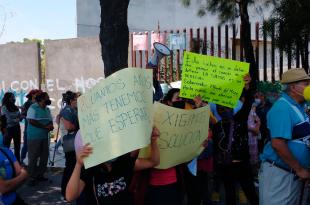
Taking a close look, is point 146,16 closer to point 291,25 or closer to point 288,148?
point 291,25

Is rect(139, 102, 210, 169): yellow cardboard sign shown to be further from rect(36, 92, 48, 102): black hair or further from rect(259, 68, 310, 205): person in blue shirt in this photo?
rect(36, 92, 48, 102): black hair

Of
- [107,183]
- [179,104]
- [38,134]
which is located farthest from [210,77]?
[38,134]

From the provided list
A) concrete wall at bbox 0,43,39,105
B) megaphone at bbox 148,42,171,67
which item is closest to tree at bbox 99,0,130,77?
megaphone at bbox 148,42,171,67

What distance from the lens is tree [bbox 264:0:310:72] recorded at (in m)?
8.61

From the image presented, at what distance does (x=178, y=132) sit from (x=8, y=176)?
4.31 ft

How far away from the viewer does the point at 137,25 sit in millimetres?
24578

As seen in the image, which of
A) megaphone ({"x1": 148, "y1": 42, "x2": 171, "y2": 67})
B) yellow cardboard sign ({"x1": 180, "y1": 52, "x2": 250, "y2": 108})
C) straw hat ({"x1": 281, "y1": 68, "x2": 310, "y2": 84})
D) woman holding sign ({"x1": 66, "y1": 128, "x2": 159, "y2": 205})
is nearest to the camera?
woman holding sign ({"x1": 66, "y1": 128, "x2": 159, "y2": 205})

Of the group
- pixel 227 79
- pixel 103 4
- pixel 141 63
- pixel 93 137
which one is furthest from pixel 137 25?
pixel 93 137

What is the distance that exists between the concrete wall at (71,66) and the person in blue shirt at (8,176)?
10900 millimetres

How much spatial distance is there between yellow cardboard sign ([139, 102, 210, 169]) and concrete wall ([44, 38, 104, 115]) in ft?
35.3

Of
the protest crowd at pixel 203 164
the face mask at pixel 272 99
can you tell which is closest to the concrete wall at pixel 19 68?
the face mask at pixel 272 99

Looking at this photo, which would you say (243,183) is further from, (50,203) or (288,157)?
(50,203)

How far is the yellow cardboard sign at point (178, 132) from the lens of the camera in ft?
12.2

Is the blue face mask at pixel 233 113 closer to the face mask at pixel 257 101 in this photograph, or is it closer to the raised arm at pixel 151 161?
the face mask at pixel 257 101
